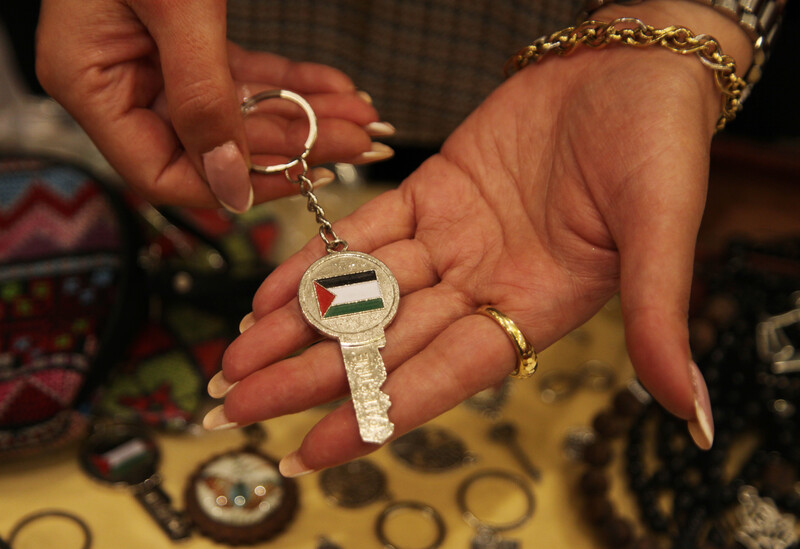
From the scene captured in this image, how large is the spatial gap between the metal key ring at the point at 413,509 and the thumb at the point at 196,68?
33.3 inches

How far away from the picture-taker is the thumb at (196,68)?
1173mm

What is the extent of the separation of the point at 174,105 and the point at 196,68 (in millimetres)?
88

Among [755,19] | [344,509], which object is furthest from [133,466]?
[755,19]

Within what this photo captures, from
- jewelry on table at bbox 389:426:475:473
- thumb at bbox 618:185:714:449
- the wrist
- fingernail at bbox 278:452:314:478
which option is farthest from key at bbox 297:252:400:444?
the wrist

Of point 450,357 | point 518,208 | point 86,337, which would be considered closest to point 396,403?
point 450,357

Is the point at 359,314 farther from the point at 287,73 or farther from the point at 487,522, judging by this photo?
the point at 287,73

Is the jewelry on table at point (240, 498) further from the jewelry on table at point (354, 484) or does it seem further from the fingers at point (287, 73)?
the fingers at point (287, 73)

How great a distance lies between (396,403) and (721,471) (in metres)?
0.89

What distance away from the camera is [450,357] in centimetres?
104

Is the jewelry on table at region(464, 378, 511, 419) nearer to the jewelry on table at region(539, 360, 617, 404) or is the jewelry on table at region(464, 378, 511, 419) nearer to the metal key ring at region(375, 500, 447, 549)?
the jewelry on table at region(539, 360, 617, 404)

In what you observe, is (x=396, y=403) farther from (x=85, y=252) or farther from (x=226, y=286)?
(x=85, y=252)

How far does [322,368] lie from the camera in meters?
1.05

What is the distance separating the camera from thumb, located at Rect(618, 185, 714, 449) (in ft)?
2.90

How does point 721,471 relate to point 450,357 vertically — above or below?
below
